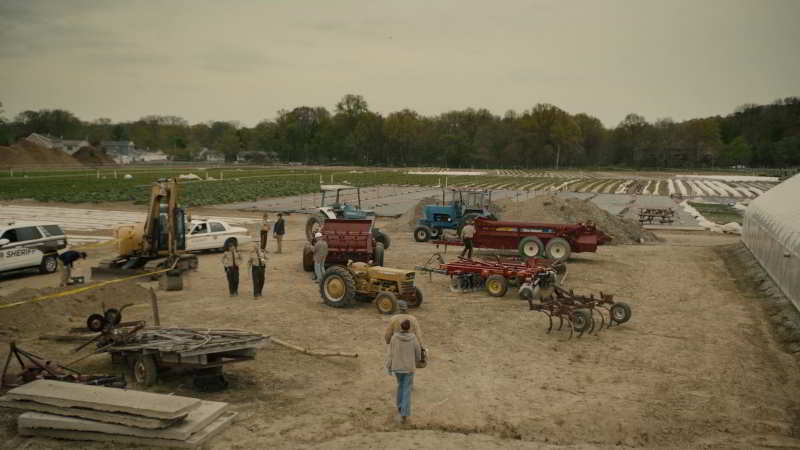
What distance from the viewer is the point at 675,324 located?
1418 centimetres

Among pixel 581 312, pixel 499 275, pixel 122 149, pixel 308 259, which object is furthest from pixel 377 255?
pixel 122 149

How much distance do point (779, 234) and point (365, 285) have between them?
11.3m

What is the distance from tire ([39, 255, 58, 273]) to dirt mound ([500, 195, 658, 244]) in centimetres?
1843

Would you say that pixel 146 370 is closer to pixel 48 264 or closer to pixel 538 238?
pixel 48 264

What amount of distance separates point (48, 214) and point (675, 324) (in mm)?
35664

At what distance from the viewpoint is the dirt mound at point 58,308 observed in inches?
506

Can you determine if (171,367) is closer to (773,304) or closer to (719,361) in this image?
(719,361)

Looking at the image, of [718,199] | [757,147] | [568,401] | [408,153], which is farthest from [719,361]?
[408,153]

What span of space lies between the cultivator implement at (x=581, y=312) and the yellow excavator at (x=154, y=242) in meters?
10.4

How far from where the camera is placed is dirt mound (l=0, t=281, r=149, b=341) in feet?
42.2

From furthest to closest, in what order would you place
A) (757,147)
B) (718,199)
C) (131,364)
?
(757,147), (718,199), (131,364)

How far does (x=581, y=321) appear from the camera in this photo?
42.4ft

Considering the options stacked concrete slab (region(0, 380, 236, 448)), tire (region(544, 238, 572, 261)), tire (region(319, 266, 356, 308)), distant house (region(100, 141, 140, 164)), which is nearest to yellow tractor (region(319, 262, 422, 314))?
tire (region(319, 266, 356, 308))

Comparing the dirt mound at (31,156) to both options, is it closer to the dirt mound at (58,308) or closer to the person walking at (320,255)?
the dirt mound at (58,308)
